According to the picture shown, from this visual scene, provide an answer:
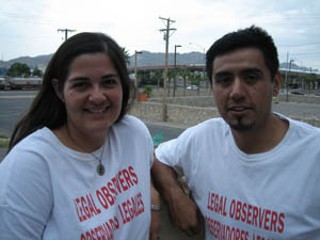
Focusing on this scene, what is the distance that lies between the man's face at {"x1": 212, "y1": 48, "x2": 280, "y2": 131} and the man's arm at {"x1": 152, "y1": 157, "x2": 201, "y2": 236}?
1.75 ft

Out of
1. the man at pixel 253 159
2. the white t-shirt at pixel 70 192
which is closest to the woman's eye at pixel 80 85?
the white t-shirt at pixel 70 192

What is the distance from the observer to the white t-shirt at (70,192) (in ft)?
5.41

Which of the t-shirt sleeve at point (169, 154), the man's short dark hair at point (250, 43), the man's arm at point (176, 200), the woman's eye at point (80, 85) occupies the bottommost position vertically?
the man's arm at point (176, 200)

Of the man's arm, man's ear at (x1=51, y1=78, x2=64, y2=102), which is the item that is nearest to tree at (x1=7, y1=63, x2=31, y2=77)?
the man's arm

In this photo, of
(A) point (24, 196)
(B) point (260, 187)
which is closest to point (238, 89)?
(B) point (260, 187)

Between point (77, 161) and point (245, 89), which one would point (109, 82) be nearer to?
point (77, 161)

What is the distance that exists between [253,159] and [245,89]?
1.15ft

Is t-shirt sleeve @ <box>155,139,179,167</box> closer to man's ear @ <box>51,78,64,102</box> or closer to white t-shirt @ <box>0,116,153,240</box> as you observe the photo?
white t-shirt @ <box>0,116,153,240</box>

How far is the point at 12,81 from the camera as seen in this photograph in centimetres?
6216

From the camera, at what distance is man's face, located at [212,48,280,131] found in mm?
2066

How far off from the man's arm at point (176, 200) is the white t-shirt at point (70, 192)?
0.29 m

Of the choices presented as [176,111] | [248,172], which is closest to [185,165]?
[248,172]

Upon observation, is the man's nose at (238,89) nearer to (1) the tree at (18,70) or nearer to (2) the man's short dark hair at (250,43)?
(2) the man's short dark hair at (250,43)

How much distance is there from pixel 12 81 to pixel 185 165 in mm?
63960
